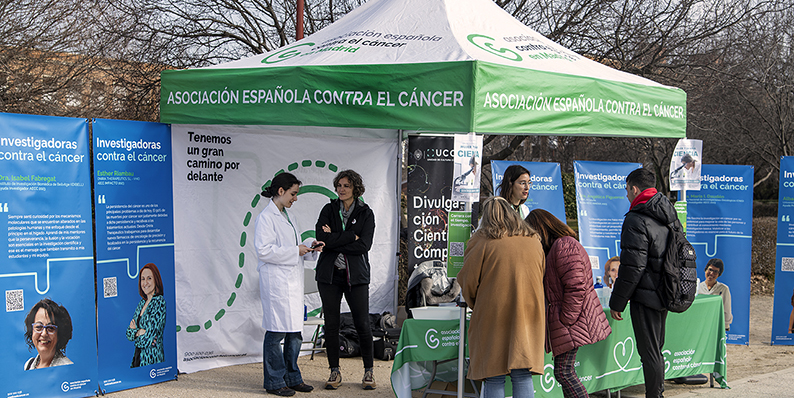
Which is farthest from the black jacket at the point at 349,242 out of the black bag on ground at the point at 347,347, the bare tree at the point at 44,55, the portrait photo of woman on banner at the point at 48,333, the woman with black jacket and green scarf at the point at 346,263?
the bare tree at the point at 44,55

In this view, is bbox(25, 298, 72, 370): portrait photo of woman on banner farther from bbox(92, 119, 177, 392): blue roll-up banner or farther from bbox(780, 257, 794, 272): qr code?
bbox(780, 257, 794, 272): qr code

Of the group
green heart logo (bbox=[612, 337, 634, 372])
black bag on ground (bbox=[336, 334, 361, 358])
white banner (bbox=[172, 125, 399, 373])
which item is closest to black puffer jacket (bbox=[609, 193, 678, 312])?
green heart logo (bbox=[612, 337, 634, 372])

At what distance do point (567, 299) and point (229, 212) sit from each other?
332 cm

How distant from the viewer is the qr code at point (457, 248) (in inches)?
162

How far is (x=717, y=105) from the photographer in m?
12.5

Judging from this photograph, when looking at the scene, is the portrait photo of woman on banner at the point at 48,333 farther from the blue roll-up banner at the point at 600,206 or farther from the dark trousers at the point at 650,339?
the blue roll-up banner at the point at 600,206

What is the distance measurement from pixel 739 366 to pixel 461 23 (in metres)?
4.25

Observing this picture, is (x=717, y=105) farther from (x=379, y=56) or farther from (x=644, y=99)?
(x=379, y=56)

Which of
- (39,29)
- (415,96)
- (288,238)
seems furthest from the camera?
(39,29)

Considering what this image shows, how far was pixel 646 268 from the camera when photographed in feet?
13.8

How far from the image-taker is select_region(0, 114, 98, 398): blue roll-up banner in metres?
4.41

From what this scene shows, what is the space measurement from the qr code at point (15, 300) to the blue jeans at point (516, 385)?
310cm

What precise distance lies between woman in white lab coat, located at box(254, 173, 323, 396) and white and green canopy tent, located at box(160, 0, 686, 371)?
0.65 meters

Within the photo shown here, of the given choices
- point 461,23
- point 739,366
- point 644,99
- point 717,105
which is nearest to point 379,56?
point 461,23
